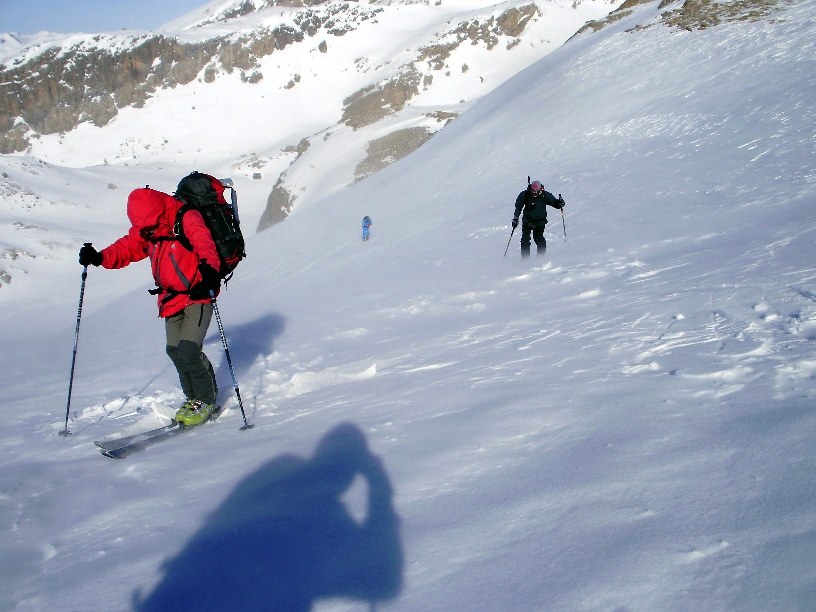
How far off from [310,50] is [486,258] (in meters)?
99.4

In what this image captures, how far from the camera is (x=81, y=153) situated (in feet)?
267

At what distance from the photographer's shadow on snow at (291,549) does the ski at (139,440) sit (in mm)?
1331

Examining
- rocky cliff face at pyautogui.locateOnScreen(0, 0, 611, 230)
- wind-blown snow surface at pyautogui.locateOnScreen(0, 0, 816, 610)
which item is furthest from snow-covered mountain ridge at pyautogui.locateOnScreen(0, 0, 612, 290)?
wind-blown snow surface at pyautogui.locateOnScreen(0, 0, 816, 610)

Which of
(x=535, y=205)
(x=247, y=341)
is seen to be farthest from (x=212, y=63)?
(x=247, y=341)

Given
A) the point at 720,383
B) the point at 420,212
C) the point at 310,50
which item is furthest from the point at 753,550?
the point at 310,50

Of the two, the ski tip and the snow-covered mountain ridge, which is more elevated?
the snow-covered mountain ridge

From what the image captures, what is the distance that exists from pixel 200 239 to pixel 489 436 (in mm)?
2646

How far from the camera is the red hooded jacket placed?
15.3 feet

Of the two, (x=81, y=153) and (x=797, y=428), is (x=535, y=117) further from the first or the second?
(x=81, y=153)

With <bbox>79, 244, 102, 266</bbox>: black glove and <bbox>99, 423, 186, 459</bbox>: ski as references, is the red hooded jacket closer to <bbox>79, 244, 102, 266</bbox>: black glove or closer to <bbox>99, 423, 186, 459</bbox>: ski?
<bbox>79, 244, 102, 266</bbox>: black glove

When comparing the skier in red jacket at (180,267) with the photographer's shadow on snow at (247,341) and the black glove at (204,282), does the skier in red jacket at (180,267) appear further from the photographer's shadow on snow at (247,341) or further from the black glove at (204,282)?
the photographer's shadow on snow at (247,341)

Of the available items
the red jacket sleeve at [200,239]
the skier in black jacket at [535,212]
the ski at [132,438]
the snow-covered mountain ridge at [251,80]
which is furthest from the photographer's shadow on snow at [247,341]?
the snow-covered mountain ridge at [251,80]

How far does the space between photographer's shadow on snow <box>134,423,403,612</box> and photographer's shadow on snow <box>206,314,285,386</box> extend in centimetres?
335

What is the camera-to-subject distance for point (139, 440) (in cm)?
473
